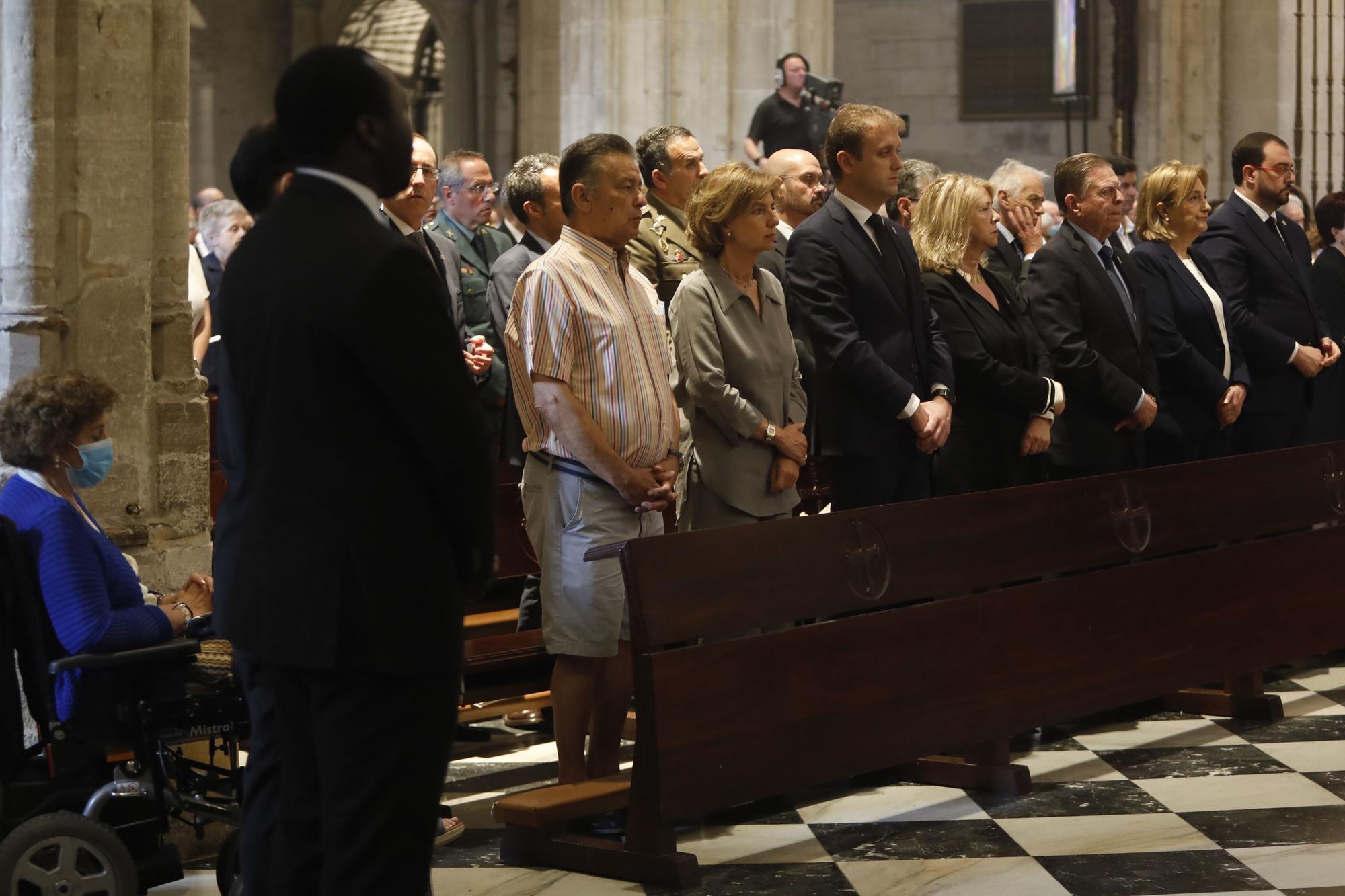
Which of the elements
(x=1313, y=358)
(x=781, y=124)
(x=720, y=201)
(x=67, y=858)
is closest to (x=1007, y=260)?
(x=1313, y=358)

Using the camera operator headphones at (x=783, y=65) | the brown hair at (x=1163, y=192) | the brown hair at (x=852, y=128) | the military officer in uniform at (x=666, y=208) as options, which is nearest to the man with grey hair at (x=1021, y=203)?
the brown hair at (x=1163, y=192)

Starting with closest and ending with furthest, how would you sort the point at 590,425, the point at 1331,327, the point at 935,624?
the point at 590,425
the point at 935,624
the point at 1331,327

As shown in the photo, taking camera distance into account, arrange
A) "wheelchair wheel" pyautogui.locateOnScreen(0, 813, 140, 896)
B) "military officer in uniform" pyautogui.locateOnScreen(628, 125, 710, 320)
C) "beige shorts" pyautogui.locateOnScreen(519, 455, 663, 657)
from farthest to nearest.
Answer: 1. "military officer in uniform" pyautogui.locateOnScreen(628, 125, 710, 320)
2. "beige shorts" pyautogui.locateOnScreen(519, 455, 663, 657)
3. "wheelchair wheel" pyautogui.locateOnScreen(0, 813, 140, 896)

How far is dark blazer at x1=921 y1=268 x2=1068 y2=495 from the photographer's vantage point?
18.6ft

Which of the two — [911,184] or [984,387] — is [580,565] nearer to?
[984,387]

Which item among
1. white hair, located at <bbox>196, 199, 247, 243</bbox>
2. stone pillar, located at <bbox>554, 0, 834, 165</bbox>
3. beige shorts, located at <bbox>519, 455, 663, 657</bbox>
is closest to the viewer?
beige shorts, located at <bbox>519, 455, 663, 657</bbox>

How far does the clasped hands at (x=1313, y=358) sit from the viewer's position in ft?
22.6

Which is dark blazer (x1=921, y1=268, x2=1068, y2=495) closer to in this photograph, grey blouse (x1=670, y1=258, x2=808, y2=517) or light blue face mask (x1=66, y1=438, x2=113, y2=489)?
grey blouse (x1=670, y1=258, x2=808, y2=517)

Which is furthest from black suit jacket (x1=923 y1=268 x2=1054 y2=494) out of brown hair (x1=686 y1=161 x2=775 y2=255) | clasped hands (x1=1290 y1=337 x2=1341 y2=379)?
clasped hands (x1=1290 y1=337 x2=1341 y2=379)

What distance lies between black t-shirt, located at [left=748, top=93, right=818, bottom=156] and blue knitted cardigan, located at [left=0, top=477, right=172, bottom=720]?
648 centimetres

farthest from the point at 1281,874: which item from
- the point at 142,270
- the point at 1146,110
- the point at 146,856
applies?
the point at 1146,110

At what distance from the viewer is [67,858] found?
364 centimetres

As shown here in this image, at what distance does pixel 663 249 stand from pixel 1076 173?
1469 mm

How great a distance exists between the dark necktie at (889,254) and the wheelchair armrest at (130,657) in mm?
2446
